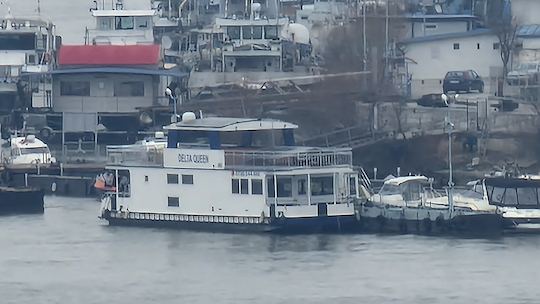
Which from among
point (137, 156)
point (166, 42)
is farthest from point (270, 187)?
point (166, 42)

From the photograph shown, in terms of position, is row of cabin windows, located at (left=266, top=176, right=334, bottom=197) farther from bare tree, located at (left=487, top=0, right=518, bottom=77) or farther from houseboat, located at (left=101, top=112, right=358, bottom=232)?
bare tree, located at (left=487, top=0, right=518, bottom=77)

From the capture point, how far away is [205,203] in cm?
4441

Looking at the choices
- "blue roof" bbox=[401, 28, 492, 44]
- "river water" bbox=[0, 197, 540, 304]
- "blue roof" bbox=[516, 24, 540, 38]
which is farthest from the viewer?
"blue roof" bbox=[401, 28, 492, 44]

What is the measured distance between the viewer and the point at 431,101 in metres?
55.5

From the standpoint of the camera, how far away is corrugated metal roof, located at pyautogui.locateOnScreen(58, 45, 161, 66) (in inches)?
2331

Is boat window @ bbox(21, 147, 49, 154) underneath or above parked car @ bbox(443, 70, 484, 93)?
underneath

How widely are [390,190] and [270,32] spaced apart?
750 inches

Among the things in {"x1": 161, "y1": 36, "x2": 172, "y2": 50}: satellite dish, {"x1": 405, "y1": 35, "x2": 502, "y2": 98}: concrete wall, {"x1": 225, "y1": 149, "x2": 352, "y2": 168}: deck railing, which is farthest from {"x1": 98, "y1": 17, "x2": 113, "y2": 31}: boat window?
{"x1": 225, "y1": 149, "x2": 352, "y2": 168}: deck railing

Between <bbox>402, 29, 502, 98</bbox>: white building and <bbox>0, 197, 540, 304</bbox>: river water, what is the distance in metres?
17.3

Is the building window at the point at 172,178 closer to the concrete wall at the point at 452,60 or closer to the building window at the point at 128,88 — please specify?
the building window at the point at 128,88

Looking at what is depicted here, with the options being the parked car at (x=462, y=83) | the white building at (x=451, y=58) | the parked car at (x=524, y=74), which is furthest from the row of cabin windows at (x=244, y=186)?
the white building at (x=451, y=58)

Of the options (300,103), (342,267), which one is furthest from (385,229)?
(300,103)

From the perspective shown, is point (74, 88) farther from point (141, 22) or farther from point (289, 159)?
point (289, 159)

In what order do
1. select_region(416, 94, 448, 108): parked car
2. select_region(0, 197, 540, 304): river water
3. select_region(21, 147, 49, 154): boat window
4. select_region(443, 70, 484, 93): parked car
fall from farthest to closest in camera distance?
select_region(443, 70, 484, 93): parked car < select_region(416, 94, 448, 108): parked car < select_region(21, 147, 49, 154): boat window < select_region(0, 197, 540, 304): river water
